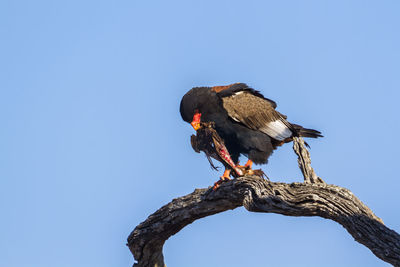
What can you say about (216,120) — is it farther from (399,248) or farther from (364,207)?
(399,248)

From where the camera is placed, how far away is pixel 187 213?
623 centimetres

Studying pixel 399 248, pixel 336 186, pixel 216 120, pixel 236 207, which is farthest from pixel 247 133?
pixel 399 248

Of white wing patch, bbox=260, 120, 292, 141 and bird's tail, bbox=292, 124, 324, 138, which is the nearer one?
white wing patch, bbox=260, 120, 292, 141

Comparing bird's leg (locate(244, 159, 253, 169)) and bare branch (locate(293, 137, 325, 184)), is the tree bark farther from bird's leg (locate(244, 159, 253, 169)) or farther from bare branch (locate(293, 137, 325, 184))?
bird's leg (locate(244, 159, 253, 169))

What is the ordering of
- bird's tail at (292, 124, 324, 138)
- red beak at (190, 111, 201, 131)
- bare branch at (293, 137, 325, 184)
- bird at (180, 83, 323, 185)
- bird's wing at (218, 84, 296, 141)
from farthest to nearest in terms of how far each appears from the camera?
bird's tail at (292, 124, 324, 138) < bird's wing at (218, 84, 296, 141) < bird at (180, 83, 323, 185) < red beak at (190, 111, 201, 131) < bare branch at (293, 137, 325, 184)

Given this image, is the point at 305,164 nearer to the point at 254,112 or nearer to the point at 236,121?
the point at 236,121

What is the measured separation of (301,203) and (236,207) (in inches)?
35.9

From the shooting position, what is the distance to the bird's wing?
7246mm

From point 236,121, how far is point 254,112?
1.15 ft

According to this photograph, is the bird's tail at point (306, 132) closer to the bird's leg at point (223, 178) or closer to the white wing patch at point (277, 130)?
the white wing patch at point (277, 130)

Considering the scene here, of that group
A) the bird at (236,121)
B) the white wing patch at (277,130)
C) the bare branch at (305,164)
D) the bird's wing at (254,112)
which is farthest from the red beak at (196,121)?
the bare branch at (305,164)

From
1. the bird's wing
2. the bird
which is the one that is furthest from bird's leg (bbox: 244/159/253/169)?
the bird's wing

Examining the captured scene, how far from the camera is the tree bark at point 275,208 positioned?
520 centimetres

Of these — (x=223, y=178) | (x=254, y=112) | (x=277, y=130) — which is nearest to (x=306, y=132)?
(x=277, y=130)
